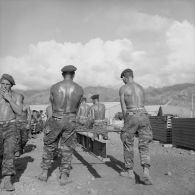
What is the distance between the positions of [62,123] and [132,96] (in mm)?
1639

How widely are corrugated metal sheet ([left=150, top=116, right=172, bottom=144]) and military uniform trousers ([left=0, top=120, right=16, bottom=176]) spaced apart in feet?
31.6

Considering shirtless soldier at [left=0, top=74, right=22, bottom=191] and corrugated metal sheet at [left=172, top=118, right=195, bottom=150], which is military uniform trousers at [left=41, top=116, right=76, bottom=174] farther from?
corrugated metal sheet at [left=172, top=118, right=195, bottom=150]

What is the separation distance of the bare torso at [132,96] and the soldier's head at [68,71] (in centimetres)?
115

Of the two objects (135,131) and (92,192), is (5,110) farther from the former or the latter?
(135,131)

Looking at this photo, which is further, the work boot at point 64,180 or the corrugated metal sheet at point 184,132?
the corrugated metal sheet at point 184,132

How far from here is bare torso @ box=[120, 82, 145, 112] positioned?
6776 millimetres

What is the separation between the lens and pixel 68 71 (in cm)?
664

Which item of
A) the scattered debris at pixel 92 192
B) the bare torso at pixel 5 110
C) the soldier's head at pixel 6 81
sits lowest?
the scattered debris at pixel 92 192

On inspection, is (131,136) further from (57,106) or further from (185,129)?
(185,129)

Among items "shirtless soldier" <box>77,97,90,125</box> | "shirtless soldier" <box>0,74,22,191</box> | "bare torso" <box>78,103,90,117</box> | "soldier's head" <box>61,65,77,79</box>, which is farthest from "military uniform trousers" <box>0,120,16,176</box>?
"bare torso" <box>78,103,90,117</box>

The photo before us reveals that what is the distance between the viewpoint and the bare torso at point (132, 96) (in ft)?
22.2

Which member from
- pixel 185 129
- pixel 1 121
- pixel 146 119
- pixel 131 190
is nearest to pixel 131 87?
pixel 146 119

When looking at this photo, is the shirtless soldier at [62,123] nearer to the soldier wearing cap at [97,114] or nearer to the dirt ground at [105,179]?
the dirt ground at [105,179]

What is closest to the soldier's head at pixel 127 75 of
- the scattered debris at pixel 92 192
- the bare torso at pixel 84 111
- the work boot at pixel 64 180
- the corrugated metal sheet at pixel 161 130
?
the work boot at pixel 64 180
